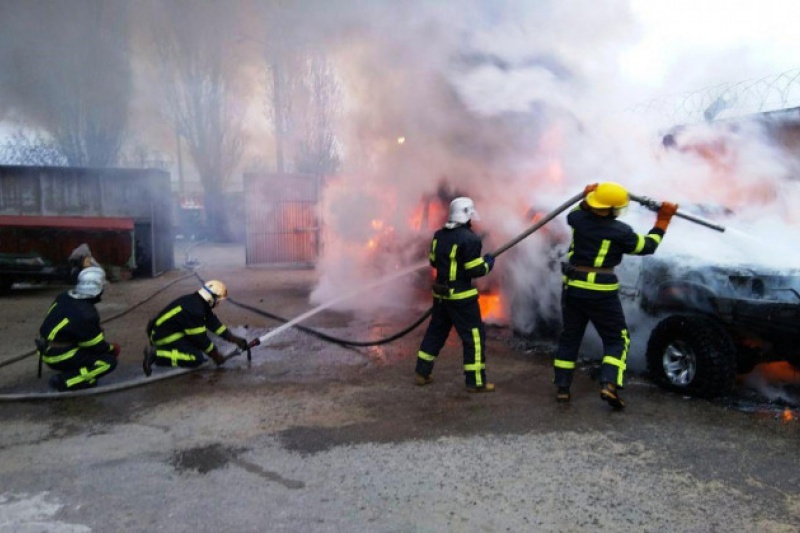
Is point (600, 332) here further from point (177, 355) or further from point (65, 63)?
point (65, 63)

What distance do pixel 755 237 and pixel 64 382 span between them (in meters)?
6.07

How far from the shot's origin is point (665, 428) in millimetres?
4242

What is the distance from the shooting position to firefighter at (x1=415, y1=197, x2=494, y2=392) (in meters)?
5.10

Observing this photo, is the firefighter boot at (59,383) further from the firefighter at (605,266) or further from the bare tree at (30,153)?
the bare tree at (30,153)

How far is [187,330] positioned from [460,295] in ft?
8.57

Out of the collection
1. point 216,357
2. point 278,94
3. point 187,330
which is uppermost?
point 278,94

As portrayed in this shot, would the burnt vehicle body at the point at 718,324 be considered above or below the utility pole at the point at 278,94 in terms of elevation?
below

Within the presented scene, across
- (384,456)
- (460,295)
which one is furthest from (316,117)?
(384,456)

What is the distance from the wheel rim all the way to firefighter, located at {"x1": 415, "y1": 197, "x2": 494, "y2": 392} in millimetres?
1453

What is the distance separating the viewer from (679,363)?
4.96 m

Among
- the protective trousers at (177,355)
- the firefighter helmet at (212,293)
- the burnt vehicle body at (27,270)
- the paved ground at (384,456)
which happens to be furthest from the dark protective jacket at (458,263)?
the burnt vehicle body at (27,270)

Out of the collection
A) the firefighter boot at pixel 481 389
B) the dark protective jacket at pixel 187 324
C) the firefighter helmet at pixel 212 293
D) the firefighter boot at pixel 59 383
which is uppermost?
the firefighter helmet at pixel 212 293

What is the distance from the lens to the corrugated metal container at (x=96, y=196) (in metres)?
12.5

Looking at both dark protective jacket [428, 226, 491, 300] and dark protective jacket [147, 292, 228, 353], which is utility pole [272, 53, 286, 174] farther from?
dark protective jacket [428, 226, 491, 300]
